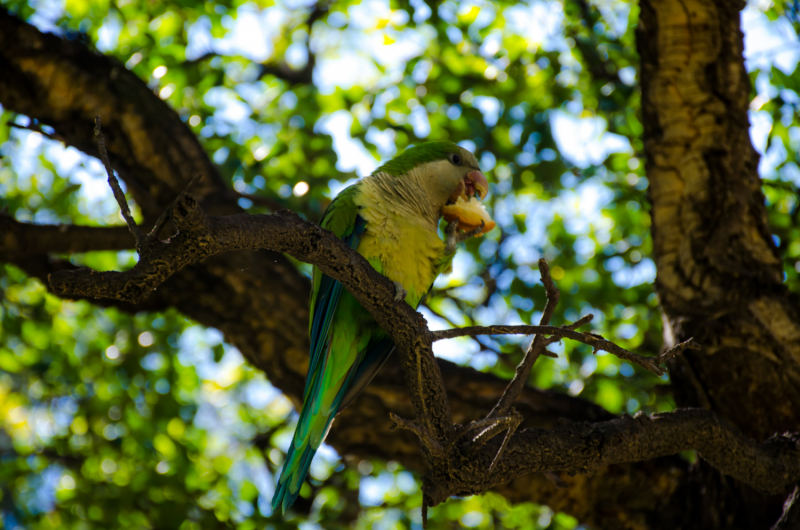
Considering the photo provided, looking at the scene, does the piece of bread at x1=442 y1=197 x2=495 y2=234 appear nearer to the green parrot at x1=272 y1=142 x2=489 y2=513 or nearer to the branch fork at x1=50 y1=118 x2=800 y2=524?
the green parrot at x1=272 y1=142 x2=489 y2=513

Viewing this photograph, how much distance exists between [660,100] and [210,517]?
3.40 metres

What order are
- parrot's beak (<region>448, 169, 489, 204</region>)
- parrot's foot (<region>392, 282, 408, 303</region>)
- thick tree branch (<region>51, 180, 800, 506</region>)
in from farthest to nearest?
parrot's beak (<region>448, 169, 489, 204</region>) → parrot's foot (<region>392, 282, 408, 303</region>) → thick tree branch (<region>51, 180, 800, 506</region>)

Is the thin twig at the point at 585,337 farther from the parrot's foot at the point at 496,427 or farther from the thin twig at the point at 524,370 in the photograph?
the parrot's foot at the point at 496,427

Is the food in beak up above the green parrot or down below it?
above

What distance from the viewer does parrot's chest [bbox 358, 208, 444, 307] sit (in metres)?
2.49

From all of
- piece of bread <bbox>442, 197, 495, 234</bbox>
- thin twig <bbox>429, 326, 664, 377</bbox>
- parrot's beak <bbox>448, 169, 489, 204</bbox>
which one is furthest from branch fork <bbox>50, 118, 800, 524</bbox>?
parrot's beak <bbox>448, 169, 489, 204</bbox>

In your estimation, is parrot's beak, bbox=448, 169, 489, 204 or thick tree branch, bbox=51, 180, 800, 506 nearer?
thick tree branch, bbox=51, 180, 800, 506

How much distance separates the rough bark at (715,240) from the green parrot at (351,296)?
3.48ft

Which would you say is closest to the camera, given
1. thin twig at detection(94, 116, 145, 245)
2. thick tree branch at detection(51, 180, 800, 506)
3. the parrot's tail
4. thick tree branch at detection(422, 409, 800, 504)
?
thin twig at detection(94, 116, 145, 245)

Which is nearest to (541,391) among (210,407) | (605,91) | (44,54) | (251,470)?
(605,91)

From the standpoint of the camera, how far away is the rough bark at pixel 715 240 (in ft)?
8.30

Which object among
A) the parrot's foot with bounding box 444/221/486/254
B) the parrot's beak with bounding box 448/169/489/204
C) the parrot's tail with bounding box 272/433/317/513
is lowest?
the parrot's tail with bounding box 272/433/317/513

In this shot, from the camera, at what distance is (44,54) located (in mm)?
3070

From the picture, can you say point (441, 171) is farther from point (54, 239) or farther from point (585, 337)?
point (54, 239)
